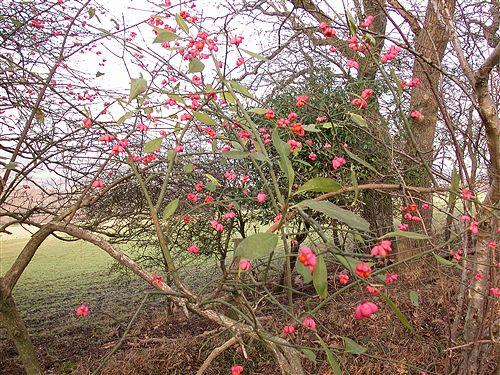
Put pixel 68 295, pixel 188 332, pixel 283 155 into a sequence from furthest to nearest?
pixel 68 295
pixel 188 332
pixel 283 155

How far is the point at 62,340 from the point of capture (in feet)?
14.6

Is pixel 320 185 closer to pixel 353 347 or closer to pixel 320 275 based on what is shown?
pixel 320 275

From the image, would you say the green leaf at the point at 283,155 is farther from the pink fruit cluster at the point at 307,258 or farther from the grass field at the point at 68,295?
the grass field at the point at 68,295

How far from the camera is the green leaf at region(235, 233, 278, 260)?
0.70 m

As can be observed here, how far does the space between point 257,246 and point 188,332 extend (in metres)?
3.54

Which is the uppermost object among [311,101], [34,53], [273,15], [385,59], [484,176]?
[273,15]

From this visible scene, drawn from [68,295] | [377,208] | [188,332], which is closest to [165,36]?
[188,332]

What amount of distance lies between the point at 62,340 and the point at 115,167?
201cm

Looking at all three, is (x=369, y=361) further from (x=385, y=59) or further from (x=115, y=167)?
(x=115, y=167)

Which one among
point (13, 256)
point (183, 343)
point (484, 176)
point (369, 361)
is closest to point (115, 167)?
point (183, 343)

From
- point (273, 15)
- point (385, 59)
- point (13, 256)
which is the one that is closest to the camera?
point (385, 59)

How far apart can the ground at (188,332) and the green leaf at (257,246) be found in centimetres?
77

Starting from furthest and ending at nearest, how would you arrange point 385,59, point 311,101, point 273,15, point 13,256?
1. point 13,256
2. point 273,15
3. point 311,101
4. point 385,59

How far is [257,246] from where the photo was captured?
716 millimetres
